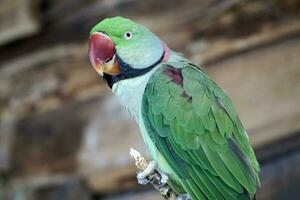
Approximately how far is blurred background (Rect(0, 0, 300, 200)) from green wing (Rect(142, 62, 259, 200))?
0.68 meters

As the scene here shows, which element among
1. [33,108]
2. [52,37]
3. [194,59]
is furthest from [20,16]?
[194,59]

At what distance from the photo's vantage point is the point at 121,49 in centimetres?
168

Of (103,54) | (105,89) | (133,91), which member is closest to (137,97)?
(133,91)

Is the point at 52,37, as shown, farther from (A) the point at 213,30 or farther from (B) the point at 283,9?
(B) the point at 283,9

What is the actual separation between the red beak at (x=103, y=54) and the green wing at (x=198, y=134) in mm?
90

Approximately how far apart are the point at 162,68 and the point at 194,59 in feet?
2.53

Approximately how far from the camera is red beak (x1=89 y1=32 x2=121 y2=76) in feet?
5.37

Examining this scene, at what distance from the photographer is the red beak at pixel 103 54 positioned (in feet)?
5.37

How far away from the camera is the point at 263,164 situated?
2404mm

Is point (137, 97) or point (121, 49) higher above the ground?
point (121, 49)

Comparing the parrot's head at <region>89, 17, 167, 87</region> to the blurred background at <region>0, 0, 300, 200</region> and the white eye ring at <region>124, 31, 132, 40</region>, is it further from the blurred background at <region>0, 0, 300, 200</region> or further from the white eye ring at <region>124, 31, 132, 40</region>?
the blurred background at <region>0, 0, 300, 200</region>

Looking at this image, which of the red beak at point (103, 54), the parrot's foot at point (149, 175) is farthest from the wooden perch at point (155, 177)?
the red beak at point (103, 54)

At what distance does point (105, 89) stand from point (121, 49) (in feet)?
3.31

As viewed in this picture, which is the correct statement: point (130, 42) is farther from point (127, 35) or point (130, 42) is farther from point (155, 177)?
point (155, 177)
